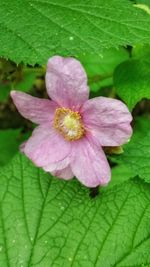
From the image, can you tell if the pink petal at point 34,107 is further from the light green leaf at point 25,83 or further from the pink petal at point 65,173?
the light green leaf at point 25,83

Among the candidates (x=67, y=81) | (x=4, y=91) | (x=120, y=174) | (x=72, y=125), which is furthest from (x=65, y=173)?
(x=4, y=91)

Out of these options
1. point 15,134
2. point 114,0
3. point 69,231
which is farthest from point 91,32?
point 15,134

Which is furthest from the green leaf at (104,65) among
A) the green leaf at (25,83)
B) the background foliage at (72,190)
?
the background foliage at (72,190)

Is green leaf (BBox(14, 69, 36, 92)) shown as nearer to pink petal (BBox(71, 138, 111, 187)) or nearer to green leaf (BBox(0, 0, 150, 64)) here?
green leaf (BBox(0, 0, 150, 64))

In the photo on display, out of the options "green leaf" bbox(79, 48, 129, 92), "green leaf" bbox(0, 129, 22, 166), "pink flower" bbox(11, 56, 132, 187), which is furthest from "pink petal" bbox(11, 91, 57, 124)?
"green leaf" bbox(0, 129, 22, 166)

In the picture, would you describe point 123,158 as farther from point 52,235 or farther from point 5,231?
point 5,231

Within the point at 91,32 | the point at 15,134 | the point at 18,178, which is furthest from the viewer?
the point at 15,134
